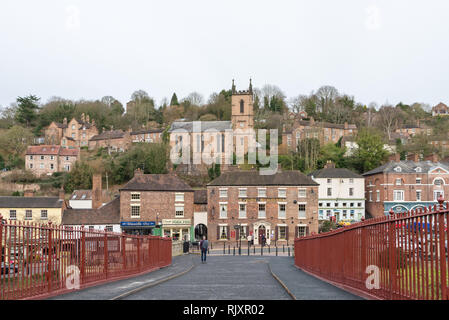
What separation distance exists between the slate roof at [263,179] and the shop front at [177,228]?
5.07m

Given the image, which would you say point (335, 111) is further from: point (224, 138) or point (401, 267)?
point (401, 267)

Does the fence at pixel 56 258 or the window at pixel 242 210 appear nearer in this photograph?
the fence at pixel 56 258

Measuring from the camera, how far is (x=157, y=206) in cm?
4928

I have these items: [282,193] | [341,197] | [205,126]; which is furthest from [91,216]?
[205,126]

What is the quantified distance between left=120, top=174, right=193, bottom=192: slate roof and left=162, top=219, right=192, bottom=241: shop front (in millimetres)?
3405

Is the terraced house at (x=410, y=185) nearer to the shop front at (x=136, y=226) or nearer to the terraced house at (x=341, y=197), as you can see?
the terraced house at (x=341, y=197)

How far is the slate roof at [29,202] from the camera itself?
4766cm

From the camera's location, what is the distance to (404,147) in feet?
243

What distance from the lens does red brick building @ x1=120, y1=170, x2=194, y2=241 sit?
159 feet

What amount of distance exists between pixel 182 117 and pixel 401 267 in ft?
368

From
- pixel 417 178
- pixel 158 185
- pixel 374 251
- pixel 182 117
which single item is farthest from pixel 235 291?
pixel 182 117

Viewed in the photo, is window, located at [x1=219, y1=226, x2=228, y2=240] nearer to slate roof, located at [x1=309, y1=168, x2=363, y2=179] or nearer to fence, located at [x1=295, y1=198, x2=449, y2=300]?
slate roof, located at [x1=309, y1=168, x2=363, y2=179]

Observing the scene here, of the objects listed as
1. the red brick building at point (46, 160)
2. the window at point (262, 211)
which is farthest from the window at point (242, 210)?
the red brick building at point (46, 160)

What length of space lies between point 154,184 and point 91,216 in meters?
7.24
